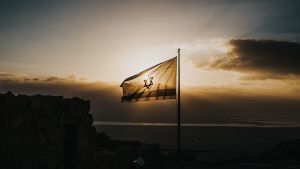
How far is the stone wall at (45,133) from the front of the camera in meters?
13.9

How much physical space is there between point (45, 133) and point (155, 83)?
532 centimetres

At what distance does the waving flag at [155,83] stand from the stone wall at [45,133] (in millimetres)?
2561

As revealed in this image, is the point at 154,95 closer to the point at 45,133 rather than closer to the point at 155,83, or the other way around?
the point at 155,83

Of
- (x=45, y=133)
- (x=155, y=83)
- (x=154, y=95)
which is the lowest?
(x=45, y=133)

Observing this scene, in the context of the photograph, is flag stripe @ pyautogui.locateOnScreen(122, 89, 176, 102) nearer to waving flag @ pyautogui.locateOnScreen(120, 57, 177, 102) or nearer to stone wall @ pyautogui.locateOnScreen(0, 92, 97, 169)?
waving flag @ pyautogui.locateOnScreen(120, 57, 177, 102)

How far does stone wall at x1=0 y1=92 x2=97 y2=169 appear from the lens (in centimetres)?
1395

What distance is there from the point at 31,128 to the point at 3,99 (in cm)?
154

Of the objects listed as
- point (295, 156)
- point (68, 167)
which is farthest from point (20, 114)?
point (295, 156)

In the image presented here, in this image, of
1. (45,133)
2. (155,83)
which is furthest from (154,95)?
(45,133)

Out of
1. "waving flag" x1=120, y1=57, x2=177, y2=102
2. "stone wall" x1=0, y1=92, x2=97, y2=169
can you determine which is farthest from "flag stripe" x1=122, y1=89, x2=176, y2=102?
"stone wall" x1=0, y1=92, x2=97, y2=169

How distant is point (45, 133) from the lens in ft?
50.1

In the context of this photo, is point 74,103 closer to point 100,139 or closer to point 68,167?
point 68,167

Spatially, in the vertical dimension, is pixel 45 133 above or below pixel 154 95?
below

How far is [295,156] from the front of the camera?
25688 mm
